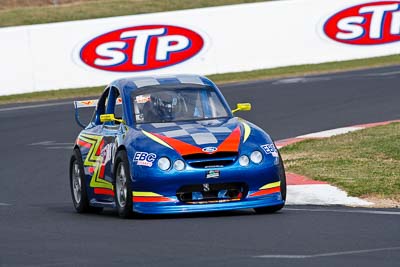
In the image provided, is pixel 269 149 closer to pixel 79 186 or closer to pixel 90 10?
pixel 79 186

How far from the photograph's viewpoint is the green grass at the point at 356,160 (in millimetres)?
13244

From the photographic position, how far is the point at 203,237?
9898 mm

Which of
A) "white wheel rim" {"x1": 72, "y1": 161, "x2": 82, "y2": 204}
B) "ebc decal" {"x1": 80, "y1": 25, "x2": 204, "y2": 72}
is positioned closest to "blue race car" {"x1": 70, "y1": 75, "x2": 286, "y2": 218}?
"white wheel rim" {"x1": 72, "y1": 161, "x2": 82, "y2": 204}

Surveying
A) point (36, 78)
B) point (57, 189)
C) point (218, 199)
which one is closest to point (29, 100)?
point (36, 78)

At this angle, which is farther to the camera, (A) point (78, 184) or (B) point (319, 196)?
(A) point (78, 184)

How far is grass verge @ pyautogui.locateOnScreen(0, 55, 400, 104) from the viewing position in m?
30.2

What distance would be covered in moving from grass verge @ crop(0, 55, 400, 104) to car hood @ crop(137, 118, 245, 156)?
Answer: 17900 millimetres

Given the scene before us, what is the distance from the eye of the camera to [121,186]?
11.9 m

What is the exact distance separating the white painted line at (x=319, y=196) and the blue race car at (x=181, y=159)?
99 centimetres

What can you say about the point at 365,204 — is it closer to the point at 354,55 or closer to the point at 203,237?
the point at 203,237

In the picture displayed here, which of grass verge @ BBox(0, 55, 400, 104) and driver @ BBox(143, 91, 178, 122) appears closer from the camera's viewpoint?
driver @ BBox(143, 91, 178, 122)

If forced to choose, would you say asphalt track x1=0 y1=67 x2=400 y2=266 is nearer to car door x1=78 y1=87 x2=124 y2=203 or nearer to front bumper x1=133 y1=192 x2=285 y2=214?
front bumper x1=133 y1=192 x2=285 y2=214

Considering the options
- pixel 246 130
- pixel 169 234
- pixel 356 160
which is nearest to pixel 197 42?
pixel 356 160

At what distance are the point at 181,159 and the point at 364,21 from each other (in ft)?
76.8
